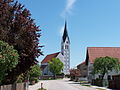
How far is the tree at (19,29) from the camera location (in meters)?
15.4

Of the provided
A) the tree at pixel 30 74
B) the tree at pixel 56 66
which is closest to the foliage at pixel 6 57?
the tree at pixel 30 74

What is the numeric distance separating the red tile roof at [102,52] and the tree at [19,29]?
54018 mm

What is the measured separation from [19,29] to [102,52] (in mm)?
59931

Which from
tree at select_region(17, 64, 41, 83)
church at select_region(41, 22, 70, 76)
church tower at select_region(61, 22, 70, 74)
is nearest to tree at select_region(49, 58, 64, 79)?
church at select_region(41, 22, 70, 76)

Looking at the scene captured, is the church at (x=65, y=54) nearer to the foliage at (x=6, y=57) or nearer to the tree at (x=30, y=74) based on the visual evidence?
the tree at (x=30, y=74)

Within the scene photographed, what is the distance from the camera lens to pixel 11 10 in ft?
54.4

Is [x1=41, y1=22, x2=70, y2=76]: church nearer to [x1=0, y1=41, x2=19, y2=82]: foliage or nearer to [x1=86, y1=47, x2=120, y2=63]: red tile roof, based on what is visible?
[x1=86, y1=47, x2=120, y2=63]: red tile roof

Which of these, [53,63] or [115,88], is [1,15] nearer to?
[115,88]

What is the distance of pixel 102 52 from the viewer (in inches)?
2926

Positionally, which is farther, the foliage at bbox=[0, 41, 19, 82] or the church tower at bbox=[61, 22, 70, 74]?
the church tower at bbox=[61, 22, 70, 74]

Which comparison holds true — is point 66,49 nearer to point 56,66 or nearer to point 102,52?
point 56,66

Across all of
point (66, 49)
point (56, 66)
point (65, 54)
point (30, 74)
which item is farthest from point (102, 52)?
point (66, 49)

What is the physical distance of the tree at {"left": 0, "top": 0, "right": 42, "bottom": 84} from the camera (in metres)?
15.4

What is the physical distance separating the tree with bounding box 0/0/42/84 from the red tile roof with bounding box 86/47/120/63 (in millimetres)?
54018
